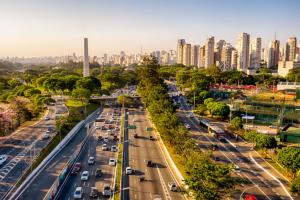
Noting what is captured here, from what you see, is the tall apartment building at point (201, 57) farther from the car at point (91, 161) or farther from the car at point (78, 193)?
the car at point (78, 193)

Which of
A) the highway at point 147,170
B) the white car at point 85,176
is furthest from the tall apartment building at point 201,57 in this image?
the white car at point 85,176

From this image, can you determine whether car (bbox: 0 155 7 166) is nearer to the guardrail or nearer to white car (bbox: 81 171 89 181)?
the guardrail

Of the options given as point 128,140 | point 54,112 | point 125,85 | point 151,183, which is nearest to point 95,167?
point 151,183

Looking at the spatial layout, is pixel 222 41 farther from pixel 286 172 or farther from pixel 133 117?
pixel 286 172

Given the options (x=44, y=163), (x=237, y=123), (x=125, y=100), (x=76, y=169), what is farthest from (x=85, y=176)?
(x=125, y=100)

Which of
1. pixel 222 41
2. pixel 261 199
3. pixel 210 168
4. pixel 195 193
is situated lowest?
pixel 261 199

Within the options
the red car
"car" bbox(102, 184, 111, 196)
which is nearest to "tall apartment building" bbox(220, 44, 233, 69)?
the red car
